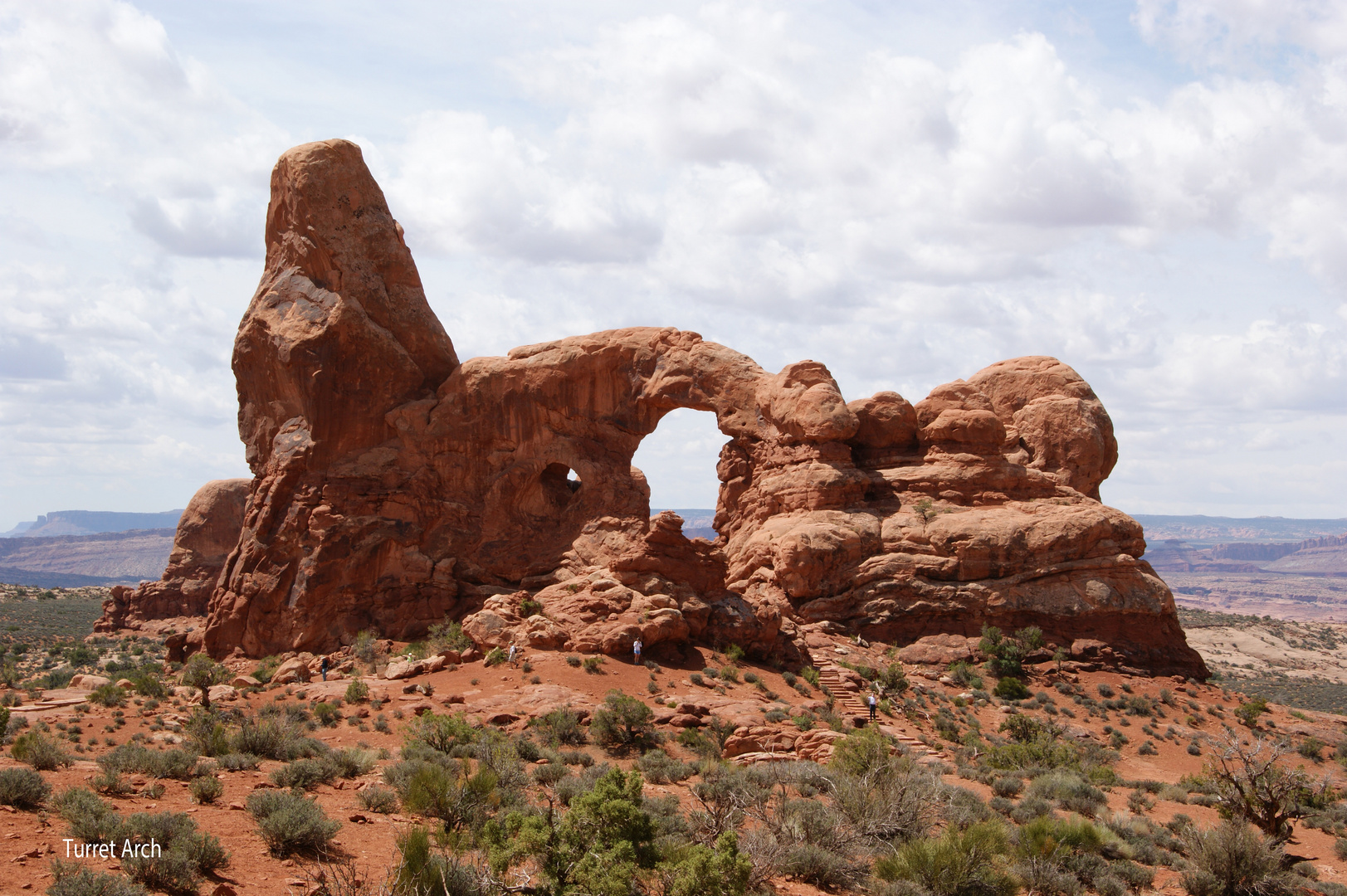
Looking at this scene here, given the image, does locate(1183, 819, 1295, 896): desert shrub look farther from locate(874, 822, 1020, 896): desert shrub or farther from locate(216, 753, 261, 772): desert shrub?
locate(216, 753, 261, 772): desert shrub

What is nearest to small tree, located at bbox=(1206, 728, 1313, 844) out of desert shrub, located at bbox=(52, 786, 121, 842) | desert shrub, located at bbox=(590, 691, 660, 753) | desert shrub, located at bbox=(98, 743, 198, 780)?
desert shrub, located at bbox=(590, 691, 660, 753)

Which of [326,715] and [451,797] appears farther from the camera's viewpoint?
[326,715]

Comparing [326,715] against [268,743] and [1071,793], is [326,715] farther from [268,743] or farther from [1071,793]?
[1071,793]

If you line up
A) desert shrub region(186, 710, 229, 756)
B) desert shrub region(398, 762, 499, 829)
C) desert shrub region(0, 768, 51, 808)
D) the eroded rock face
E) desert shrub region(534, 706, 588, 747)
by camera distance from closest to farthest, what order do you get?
desert shrub region(0, 768, 51, 808), desert shrub region(398, 762, 499, 829), desert shrub region(186, 710, 229, 756), desert shrub region(534, 706, 588, 747), the eroded rock face

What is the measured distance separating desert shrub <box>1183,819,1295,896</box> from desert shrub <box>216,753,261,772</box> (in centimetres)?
1377

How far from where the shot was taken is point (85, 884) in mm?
8469

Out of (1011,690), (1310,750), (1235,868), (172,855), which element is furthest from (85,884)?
(1310,750)

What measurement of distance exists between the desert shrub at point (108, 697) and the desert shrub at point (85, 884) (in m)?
14.4

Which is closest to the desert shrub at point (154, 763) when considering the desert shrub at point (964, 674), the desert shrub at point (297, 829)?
the desert shrub at point (297, 829)

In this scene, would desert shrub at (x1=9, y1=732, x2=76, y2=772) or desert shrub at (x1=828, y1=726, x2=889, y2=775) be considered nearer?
desert shrub at (x1=9, y1=732, x2=76, y2=772)

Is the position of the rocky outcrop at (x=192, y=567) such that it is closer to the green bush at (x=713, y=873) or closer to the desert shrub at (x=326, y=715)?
the desert shrub at (x=326, y=715)

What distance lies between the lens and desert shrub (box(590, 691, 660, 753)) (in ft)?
62.5

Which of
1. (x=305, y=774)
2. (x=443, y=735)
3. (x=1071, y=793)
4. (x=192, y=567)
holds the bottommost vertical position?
(x=1071, y=793)

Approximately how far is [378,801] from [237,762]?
2.69 meters
